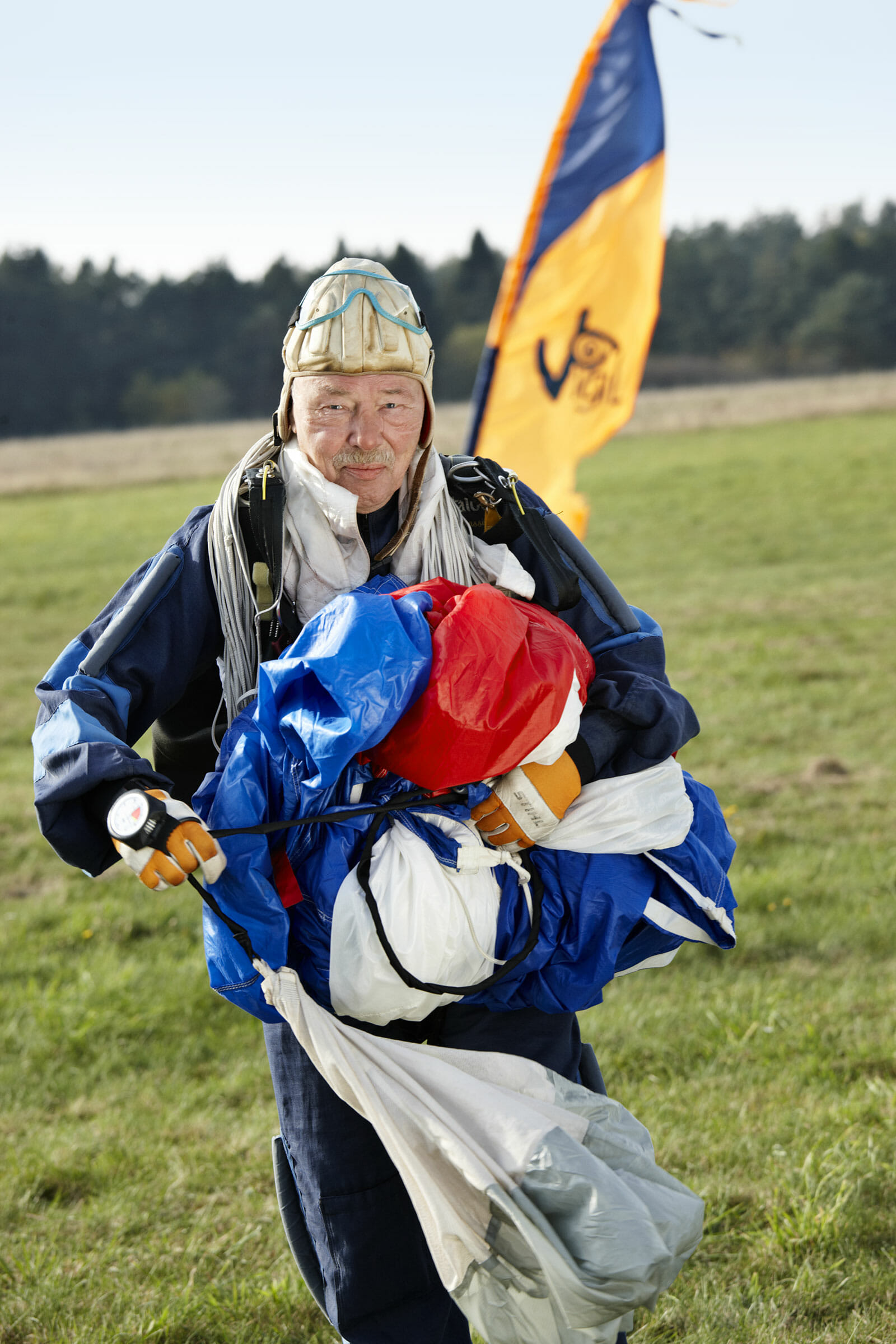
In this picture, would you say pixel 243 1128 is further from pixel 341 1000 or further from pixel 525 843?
pixel 525 843

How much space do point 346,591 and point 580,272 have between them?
11.8 feet

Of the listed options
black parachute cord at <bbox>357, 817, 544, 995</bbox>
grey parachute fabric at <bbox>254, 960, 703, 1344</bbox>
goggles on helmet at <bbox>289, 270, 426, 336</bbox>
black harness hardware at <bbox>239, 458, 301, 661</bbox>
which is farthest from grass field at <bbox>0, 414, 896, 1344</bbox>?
goggles on helmet at <bbox>289, 270, 426, 336</bbox>

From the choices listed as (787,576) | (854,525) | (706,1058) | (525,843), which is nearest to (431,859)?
(525,843)

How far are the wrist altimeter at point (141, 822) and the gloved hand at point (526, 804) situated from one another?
0.51 m

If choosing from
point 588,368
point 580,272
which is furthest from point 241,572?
point 580,272

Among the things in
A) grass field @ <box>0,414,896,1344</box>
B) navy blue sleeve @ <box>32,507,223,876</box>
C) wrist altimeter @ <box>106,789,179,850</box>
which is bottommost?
grass field @ <box>0,414,896,1344</box>

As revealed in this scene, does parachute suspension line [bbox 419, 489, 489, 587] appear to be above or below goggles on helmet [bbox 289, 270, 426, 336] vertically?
below

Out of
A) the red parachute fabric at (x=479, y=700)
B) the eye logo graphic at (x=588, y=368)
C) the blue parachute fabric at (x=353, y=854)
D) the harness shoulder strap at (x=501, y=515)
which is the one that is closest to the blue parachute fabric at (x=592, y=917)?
the blue parachute fabric at (x=353, y=854)

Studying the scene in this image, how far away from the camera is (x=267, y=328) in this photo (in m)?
60.8

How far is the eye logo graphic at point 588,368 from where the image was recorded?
5145 mm

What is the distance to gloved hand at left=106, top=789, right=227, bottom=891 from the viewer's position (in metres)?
1.62

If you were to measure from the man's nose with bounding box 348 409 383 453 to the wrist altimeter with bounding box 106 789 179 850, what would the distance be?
749mm

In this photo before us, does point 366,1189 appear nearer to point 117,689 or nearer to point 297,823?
point 297,823

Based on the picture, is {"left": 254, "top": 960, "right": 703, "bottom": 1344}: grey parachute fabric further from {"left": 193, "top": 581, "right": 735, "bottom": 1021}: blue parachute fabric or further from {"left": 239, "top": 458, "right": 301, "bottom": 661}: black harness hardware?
{"left": 239, "top": 458, "right": 301, "bottom": 661}: black harness hardware
